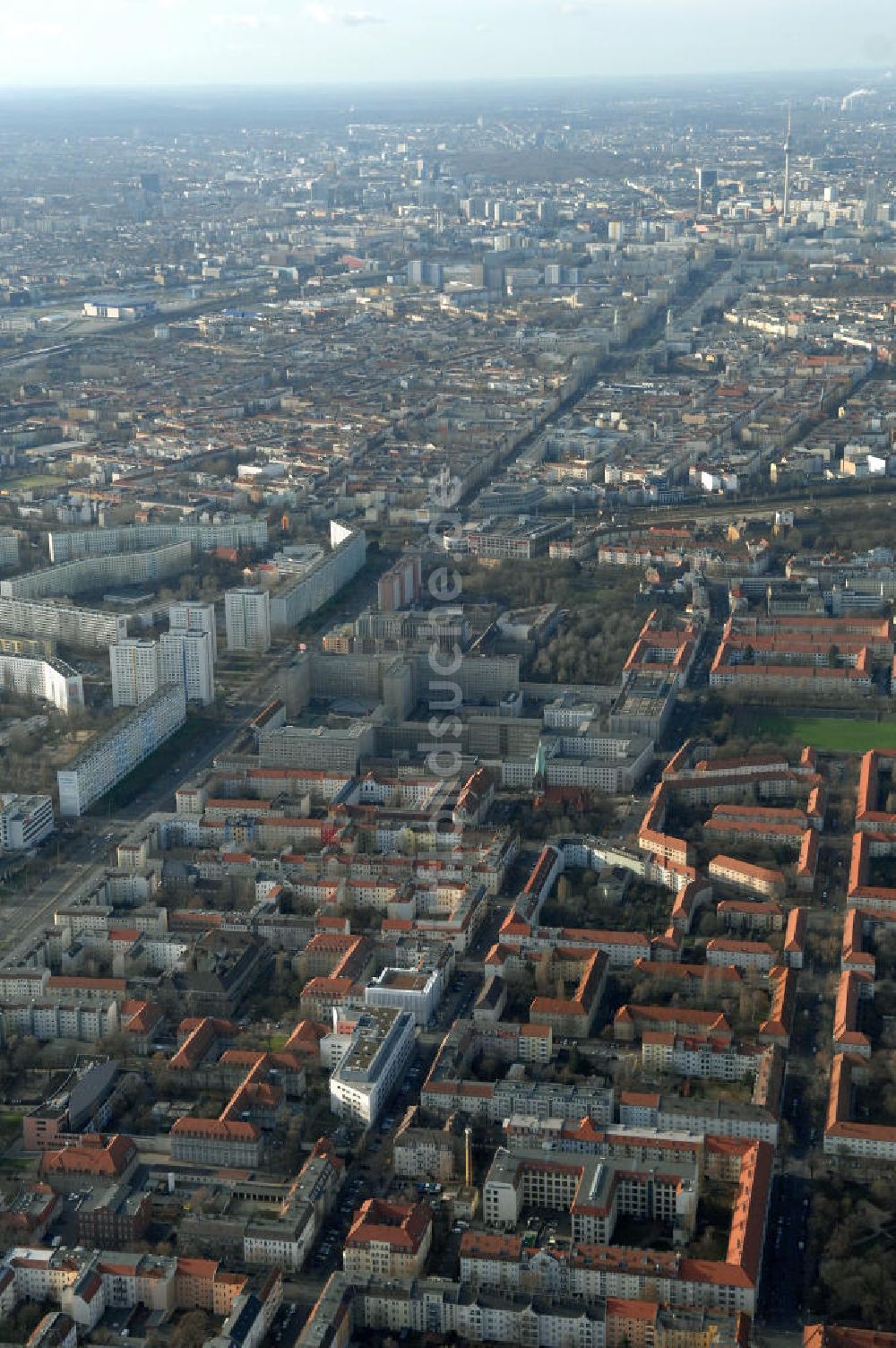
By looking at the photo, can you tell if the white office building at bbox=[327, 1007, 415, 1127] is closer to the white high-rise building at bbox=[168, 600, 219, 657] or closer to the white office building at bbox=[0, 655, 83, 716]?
the white office building at bbox=[0, 655, 83, 716]

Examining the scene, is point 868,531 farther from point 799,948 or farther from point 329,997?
point 329,997

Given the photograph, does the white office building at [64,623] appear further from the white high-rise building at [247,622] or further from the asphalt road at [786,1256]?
the asphalt road at [786,1256]

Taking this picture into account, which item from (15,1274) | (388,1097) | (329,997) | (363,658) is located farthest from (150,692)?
(15,1274)

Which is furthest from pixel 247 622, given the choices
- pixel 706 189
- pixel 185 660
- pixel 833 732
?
pixel 706 189

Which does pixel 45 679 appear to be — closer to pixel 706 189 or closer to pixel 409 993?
pixel 409 993

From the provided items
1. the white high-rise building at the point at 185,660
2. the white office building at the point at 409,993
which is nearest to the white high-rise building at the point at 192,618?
the white high-rise building at the point at 185,660

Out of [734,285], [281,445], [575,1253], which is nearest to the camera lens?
[575,1253]

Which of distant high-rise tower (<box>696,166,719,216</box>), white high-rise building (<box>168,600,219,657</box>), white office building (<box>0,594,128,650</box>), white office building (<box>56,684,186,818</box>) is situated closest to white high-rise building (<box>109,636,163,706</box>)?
white office building (<box>56,684,186,818</box>)
